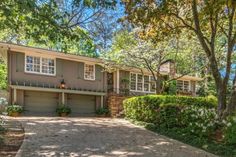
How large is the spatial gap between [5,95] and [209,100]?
13.2m

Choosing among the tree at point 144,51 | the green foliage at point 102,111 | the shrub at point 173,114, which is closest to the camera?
the shrub at point 173,114

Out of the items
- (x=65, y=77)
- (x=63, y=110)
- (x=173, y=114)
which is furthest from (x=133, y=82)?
(x=173, y=114)

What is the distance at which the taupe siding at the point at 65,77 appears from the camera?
20.2 meters

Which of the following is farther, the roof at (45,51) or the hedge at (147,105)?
the roof at (45,51)

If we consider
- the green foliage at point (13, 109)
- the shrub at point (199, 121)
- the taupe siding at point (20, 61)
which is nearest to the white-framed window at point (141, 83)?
the taupe siding at point (20, 61)

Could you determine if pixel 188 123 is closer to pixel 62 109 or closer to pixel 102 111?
pixel 62 109

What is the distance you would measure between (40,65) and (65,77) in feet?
6.58

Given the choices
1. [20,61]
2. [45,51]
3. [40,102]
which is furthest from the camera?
[40,102]

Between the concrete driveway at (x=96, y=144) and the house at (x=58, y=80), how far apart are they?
26.3 ft

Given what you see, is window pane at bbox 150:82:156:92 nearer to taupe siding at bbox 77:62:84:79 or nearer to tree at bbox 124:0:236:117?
taupe siding at bbox 77:62:84:79

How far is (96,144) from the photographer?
33.0ft

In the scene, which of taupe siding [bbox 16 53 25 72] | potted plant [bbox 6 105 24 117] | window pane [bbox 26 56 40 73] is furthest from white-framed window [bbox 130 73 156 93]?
potted plant [bbox 6 105 24 117]

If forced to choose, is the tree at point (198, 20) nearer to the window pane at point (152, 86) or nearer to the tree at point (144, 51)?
the tree at point (144, 51)

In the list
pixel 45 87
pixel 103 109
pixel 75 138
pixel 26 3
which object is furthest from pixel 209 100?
pixel 26 3
